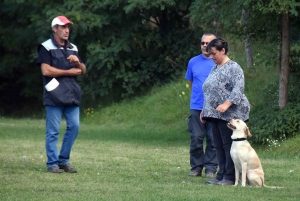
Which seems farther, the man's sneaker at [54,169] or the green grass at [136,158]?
the man's sneaker at [54,169]

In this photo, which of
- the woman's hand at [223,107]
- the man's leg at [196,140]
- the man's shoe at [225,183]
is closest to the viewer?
the woman's hand at [223,107]

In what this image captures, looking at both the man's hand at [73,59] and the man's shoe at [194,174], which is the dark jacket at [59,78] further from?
the man's shoe at [194,174]

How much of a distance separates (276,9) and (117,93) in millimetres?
13169

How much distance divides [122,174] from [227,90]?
7.19 feet

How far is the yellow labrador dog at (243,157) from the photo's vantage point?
8812mm

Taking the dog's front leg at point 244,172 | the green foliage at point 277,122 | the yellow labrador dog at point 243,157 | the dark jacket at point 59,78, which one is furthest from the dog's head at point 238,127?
the green foliage at point 277,122

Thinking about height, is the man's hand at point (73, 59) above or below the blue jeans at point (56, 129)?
above

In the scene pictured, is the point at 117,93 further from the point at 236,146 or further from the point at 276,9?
the point at 236,146

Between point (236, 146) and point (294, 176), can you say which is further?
point (294, 176)

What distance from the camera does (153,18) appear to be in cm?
2514

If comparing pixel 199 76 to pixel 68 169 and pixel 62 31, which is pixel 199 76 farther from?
pixel 68 169

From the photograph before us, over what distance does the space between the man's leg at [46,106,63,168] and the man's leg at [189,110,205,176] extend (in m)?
1.83

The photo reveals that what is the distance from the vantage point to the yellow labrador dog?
8.81 meters

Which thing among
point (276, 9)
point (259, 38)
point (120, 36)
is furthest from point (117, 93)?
point (276, 9)
